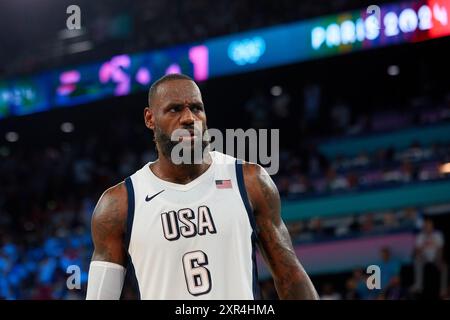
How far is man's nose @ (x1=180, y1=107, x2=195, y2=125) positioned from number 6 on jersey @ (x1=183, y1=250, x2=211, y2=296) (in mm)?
614

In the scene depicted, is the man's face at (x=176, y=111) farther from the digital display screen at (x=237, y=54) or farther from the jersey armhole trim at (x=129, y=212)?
the digital display screen at (x=237, y=54)

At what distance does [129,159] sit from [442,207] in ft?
23.5

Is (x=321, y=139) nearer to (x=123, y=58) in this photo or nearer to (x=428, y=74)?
(x=428, y=74)

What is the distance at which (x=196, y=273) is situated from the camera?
3.87 metres

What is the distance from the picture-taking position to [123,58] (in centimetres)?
1852

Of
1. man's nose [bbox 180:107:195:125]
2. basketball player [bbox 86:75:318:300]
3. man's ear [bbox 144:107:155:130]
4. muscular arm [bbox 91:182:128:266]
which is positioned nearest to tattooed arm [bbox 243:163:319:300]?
basketball player [bbox 86:75:318:300]

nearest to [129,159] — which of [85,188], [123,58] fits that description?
[85,188]

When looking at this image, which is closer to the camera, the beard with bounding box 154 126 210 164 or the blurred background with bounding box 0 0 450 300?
the beard with bounding box 154 126 210 164

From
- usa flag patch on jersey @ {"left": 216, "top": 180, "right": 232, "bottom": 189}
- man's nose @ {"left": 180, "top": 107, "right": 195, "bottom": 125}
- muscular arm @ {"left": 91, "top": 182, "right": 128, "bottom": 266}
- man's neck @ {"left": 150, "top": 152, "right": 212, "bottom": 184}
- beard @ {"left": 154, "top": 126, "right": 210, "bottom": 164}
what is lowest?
muscular arm @ {"left": 91, "top": 182, "right": 128, "bottom": 266}

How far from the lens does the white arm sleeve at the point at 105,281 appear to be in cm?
397

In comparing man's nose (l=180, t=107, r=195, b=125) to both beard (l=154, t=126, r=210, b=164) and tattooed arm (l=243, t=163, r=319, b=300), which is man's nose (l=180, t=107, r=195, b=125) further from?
tattooed arm (l=243, t=163, r=319, b=300)

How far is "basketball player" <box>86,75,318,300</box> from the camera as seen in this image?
3.88 meters

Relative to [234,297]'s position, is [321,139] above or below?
above

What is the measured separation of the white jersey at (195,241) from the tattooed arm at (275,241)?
0.18 feet
